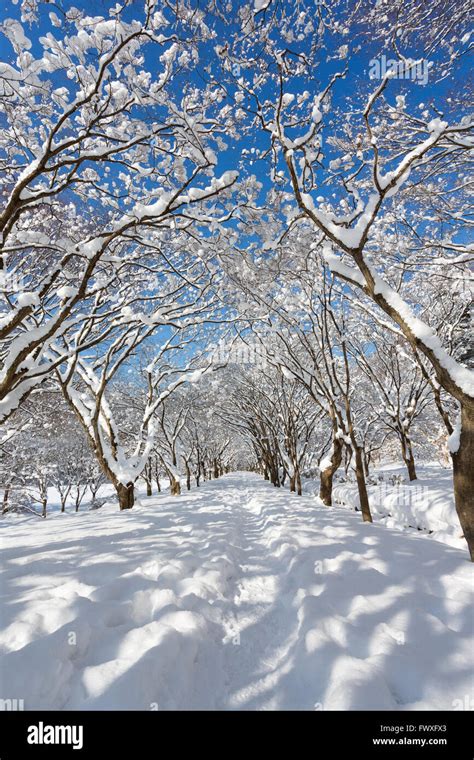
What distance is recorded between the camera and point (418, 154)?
12.1ft

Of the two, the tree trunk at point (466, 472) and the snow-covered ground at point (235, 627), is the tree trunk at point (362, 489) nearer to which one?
the snow-covered ground at point (235, 627)

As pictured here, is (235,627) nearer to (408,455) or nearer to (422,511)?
(422,511)

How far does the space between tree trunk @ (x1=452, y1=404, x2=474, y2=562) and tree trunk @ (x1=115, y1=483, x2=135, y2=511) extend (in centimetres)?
824

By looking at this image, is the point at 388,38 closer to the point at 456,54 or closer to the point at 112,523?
the point at 456,54

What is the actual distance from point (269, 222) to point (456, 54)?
11.4 feet

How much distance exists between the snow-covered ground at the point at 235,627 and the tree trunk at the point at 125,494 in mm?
4589

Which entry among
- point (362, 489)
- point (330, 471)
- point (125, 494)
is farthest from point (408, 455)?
point (125, 494)

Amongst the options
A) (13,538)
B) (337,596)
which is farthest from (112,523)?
(337,596)

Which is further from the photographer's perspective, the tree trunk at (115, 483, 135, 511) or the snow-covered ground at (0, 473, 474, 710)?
the tree trunk at (115, 483, 135, 511)

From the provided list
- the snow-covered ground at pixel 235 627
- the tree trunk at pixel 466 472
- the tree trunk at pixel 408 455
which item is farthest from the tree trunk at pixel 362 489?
the tree trunk at pixel 408 455

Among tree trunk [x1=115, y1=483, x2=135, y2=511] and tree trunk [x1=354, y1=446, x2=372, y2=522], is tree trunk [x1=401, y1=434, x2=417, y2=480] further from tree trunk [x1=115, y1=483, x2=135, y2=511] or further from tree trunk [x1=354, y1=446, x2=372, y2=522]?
tree trunk [x1=115, y1=483, x2=135, y2=511]

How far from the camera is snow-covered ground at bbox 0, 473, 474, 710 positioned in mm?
1820

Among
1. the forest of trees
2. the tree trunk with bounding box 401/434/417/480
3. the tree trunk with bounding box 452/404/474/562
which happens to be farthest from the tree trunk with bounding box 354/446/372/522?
the tree trunk with bounding box 401/434/417/480
